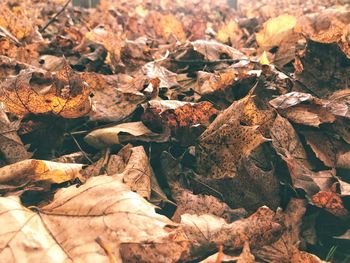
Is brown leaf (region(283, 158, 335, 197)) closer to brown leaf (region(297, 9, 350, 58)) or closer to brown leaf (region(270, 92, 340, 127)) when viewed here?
brown leaf (region(270, 92, 340, 127))

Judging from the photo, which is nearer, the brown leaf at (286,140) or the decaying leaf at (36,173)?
the decaying leaf at (36,173)

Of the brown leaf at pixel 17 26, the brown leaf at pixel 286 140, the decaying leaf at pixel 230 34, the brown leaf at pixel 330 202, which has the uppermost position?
the brown leaf at pixel 17 26

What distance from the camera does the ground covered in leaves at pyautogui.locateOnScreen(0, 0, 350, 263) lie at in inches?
35.8

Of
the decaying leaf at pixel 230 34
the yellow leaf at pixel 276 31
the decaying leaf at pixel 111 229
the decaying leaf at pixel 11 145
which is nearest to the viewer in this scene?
the decaying leaf at pixel 111 229

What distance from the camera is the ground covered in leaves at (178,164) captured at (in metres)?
0.91

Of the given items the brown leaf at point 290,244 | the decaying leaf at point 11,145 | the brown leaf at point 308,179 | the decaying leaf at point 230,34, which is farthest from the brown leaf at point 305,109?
the decaying leaf at point 230,34

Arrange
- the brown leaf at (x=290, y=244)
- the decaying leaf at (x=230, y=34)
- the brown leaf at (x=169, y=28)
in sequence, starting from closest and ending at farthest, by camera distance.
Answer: the brown leaf at (x=290, y=244) < the decaying leaf at (x=230, y=34) < the brown leaf at (x=169, y=28)

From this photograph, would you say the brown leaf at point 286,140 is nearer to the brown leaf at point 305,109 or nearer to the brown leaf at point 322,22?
the brown leaf at point 305,109

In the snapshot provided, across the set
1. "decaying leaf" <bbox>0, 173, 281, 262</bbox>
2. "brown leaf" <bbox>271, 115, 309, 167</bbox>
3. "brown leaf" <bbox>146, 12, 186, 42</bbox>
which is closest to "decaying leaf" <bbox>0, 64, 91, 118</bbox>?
"decaying leaf" <bbox>0, 173, 281, 262</bbox>

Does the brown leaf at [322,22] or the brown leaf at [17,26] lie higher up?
the brown leaf at [17,26]

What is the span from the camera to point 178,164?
4.38 feet

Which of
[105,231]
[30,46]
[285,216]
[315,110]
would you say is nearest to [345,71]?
[315,110]

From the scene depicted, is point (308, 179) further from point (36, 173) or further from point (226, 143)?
point (36, 173)

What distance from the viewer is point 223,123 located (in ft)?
4.13
